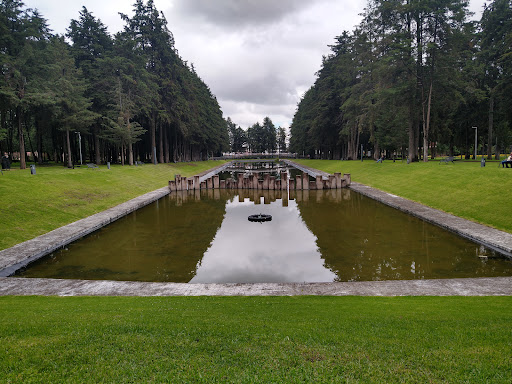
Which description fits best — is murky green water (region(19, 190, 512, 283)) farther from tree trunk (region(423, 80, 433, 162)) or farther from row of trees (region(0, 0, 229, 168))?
row of trees (region(0, 0, 229, 168))

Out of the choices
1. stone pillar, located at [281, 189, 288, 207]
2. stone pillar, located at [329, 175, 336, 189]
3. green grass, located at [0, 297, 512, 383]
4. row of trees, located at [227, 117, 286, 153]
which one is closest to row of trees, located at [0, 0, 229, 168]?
stone pillar, located at [281, 189, 288, 207]

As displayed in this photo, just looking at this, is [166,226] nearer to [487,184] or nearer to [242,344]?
[242,344]

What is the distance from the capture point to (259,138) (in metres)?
138

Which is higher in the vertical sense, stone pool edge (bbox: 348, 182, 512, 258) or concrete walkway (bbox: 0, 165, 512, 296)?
stone pool edge (bbox: 348, 182, 512, 258)

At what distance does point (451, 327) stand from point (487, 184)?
14439 millimetres

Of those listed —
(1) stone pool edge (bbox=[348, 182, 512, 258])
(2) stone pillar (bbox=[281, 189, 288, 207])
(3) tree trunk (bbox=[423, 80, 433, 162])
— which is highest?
(3) tree trunk (bbox=[423, 80, 433, 162])

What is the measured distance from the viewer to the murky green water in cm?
874

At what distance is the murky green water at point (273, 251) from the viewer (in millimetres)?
8742

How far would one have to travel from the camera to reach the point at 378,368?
3637 millimetres

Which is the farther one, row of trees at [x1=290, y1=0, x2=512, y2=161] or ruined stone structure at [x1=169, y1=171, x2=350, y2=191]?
row of trees at [x1=290, y1=0, x2=512, y2=161]

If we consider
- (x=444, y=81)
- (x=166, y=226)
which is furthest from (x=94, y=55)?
(x=444, y=81)

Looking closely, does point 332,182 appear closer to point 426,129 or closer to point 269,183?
point 269,183

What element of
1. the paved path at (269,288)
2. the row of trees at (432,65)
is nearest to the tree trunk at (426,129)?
the row of trees at (432,65)

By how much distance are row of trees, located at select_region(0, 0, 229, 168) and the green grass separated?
90.5 feet
